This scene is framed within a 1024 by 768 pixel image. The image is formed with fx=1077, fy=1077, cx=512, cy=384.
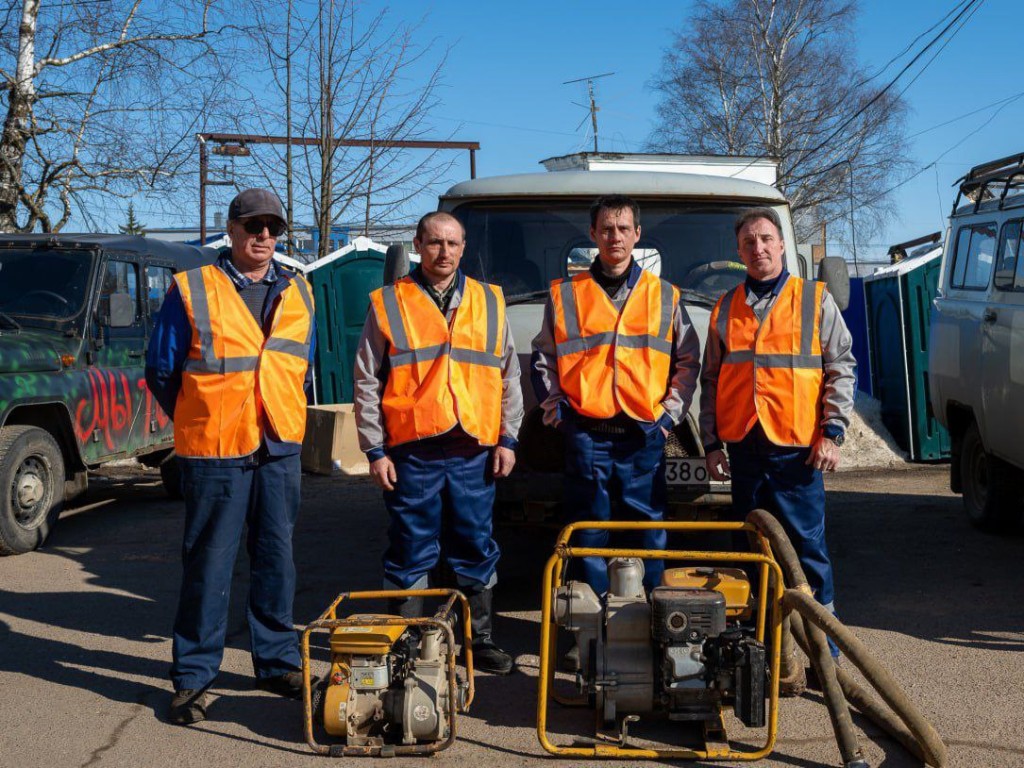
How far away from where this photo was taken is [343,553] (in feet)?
24.4

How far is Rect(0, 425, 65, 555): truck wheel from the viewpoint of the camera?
7.17 metres

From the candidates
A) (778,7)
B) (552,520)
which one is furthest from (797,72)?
(552,520)

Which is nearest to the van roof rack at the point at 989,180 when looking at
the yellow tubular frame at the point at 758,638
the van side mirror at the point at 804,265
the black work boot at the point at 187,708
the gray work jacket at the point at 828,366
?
the van side mirror at the point at 804,265

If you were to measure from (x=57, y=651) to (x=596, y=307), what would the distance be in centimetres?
312

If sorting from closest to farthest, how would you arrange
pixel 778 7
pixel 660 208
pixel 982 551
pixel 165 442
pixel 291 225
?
pixel 660 208 < pixel 982 551 < pixel 165 442 < pixel 291 225 < pixel 778 7

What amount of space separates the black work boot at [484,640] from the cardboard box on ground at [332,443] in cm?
594

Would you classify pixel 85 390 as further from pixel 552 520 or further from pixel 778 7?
pixel 778 7

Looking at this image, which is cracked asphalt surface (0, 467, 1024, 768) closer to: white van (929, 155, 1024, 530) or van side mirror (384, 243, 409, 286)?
white van (929, 155, 1024, 530)

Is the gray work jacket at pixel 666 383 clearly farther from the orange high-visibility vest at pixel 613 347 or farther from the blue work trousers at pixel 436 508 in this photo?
the blue work trousers at pixel 436 508

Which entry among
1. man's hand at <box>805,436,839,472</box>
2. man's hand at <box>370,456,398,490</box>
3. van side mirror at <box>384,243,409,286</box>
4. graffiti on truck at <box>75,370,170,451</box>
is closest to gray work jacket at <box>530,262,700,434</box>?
man's hand at <box>805,436,839,472</box>

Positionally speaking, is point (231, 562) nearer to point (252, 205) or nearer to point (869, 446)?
point (252, 205)

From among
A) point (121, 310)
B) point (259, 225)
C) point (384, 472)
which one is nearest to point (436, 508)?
point (384, 472)

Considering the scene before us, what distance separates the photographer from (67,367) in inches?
306

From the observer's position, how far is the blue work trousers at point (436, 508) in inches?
181
